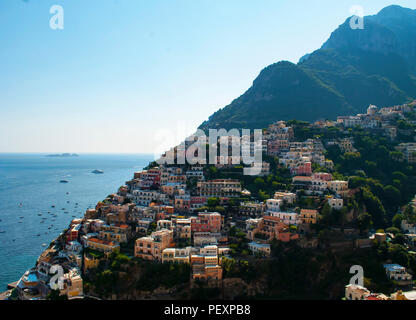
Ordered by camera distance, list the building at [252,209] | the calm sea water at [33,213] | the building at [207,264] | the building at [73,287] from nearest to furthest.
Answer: the building at [207,264] < the building at [73,287] < the building at [252,209] < the calm sea water at [33,213]

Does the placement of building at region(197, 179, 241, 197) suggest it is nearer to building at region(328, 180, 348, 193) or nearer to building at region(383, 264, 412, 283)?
building at region(328, 180, 348, 193)

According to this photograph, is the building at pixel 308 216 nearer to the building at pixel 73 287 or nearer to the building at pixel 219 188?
the building at pixel 219 188

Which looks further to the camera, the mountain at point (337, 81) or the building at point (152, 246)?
the mountain at point (337, 81)

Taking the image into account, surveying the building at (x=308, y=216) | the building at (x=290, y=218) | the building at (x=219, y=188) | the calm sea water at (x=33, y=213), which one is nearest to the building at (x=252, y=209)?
the building at (x=290, y=218)

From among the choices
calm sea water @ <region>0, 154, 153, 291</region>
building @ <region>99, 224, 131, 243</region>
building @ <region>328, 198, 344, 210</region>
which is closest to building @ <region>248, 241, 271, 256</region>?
building @ <region>328, 198, 344, 210</region>

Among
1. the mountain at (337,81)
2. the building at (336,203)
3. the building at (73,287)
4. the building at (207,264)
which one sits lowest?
the building at (73,287)
